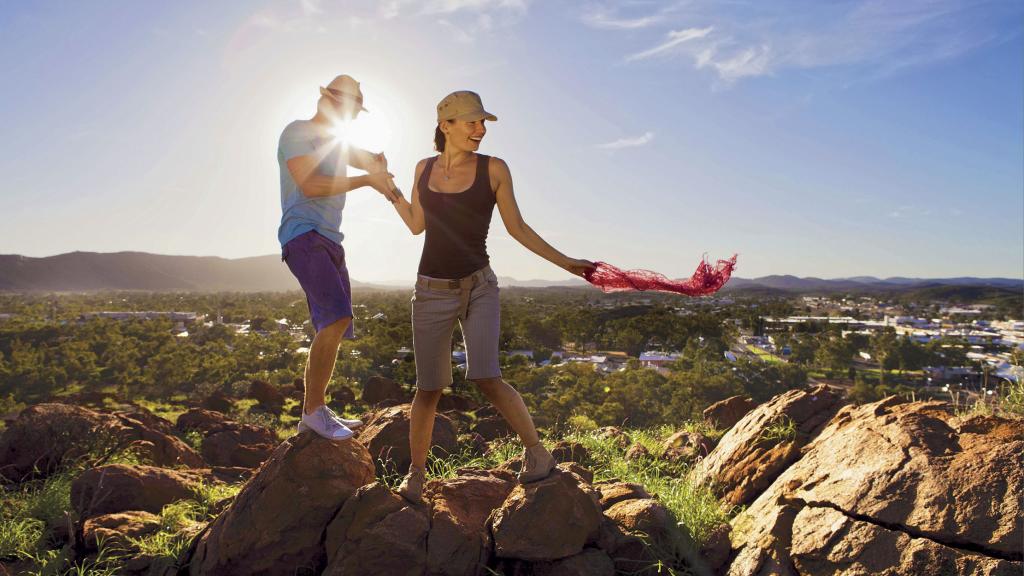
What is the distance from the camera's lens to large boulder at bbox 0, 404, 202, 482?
5.95m

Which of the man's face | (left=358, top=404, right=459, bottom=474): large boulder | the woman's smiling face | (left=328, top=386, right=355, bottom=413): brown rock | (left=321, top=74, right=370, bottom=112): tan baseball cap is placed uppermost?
(left=321, top=74, right=370, bottom=112): tan baseball cap

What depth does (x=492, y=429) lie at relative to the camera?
6984mm

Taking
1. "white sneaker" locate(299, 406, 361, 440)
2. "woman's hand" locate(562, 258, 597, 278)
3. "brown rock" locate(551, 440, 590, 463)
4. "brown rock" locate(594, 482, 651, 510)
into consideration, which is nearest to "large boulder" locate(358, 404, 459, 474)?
"white sneaker" locate(299, 406, 361, 440)

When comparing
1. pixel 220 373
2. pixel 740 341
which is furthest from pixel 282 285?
pixel 220 373

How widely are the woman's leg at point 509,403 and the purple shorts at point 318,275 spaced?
91 centimetres

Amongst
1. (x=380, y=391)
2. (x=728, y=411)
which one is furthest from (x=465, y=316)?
(x=380, y=391)

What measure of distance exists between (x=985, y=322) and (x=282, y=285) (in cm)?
16469

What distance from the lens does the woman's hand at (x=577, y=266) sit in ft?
11.0

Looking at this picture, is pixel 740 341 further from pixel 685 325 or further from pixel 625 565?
pixel 625 565

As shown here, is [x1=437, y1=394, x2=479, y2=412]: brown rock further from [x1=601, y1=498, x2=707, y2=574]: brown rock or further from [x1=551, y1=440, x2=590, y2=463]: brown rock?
[x1=601, y1=498, x2=707, y2=574]: brown rock

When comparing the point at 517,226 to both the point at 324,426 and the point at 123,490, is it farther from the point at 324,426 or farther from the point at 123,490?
the point at 123,490

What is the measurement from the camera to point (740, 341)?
5681 centimetres

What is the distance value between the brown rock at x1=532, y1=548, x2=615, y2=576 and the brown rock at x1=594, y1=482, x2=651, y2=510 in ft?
1.74

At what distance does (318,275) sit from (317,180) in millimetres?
524
